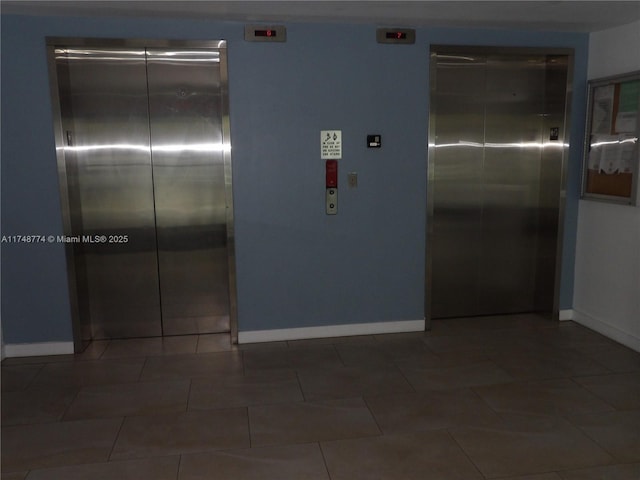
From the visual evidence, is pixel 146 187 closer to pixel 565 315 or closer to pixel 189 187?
pixel 189 187

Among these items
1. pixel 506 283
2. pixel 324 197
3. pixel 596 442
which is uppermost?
pixel 324 197

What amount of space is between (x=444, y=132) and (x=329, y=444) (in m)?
3.16

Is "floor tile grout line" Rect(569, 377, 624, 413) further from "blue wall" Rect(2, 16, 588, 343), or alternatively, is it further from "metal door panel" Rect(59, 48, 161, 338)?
"metal door panel" Rect(59, 48, 161, 338)

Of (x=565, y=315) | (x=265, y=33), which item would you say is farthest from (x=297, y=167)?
(x=565, y=315)

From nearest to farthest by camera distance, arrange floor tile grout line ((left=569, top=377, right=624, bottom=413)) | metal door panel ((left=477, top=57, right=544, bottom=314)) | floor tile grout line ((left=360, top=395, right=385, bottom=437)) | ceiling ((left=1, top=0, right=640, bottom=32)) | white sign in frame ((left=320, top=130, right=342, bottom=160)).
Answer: floor tile grout line ((left=360, top=395, right=385, bottom=437))
floor tile grout line ((left=569, top=377, right=624, bottom=413))
ceiling ((left=1, top=0, right=640, bottom=32))
white sign in frame ((left=320, top=130, right=342, bottom=160))
metal door panel ((left=477, top=57, right=544, bottom=314))

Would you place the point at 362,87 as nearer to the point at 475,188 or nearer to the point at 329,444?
the point at 475,188

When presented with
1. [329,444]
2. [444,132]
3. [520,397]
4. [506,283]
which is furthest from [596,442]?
[444,132]

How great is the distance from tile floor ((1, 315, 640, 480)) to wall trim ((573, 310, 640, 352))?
83 mm

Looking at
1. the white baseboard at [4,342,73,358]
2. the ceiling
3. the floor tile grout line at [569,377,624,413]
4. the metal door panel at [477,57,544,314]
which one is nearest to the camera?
the floor tile grout line at [569,377,624,413]

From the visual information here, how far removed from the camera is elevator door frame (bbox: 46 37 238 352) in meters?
4.15

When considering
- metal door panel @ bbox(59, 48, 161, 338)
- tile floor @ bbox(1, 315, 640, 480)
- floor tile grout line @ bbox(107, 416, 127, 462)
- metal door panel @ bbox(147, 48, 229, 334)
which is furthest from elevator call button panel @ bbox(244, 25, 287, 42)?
floor tile grout line @ bbox(107, 416, 127, 462)

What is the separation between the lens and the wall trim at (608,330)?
14.7 feet

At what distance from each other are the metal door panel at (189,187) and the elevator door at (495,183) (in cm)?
199

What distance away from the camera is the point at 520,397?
12.0 feet
